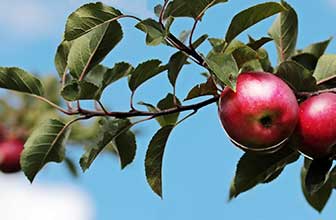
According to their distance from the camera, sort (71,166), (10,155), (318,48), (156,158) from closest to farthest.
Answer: (156,158), (318,48), (10,155), (71,166)

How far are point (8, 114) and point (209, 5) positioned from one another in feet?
9.61

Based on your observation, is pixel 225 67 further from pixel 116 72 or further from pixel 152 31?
pixel 116 72

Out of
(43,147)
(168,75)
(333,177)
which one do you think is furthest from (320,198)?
(43,147)

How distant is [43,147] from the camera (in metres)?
1.68

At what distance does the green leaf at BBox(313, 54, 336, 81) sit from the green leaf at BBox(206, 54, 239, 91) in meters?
→ 0.34

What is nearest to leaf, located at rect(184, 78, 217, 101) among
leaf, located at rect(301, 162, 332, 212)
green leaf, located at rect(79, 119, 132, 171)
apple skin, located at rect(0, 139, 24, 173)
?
green leaf, located at rect(79, 119, 132, 171)

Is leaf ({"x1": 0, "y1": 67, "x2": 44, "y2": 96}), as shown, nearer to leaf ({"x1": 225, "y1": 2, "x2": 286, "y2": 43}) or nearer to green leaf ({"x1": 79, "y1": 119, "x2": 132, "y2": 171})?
green leaf ({"x1": 79, "y1": 119, "x2": 132, "y2": 171})

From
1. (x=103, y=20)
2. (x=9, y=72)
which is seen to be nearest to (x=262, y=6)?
(x=103, y=20)

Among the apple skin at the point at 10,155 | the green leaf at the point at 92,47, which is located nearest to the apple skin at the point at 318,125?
the green leaf at the point at 92,47

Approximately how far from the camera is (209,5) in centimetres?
134

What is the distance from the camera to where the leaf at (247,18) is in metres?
1.37

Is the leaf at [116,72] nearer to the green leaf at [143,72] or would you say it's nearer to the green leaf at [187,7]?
the green leaf at [143,72]

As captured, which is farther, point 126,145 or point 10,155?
point 10,155

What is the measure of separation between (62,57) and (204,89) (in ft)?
1.58
